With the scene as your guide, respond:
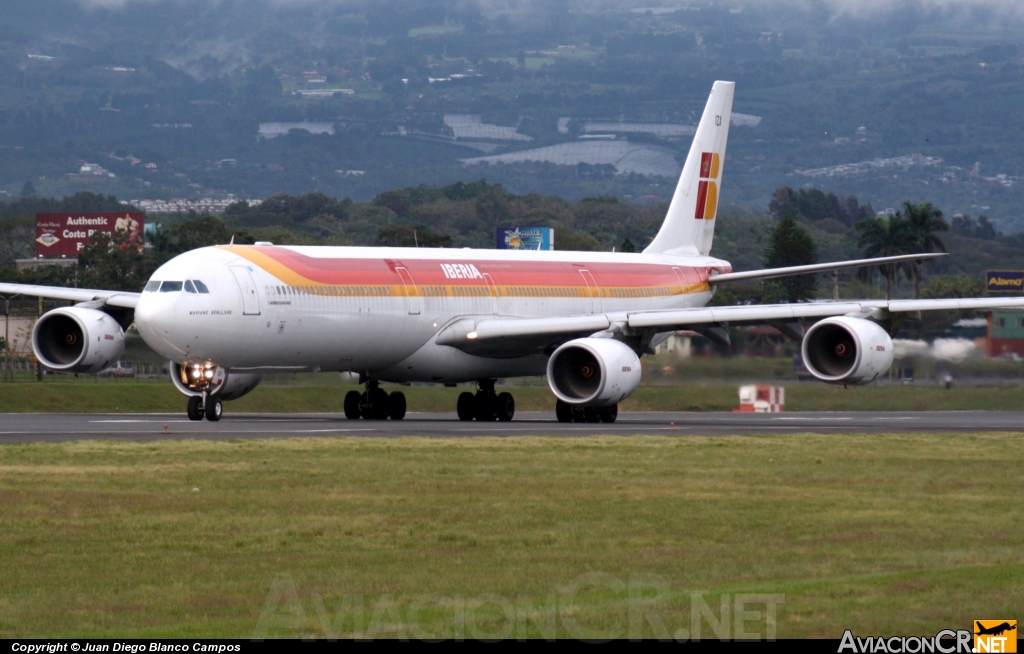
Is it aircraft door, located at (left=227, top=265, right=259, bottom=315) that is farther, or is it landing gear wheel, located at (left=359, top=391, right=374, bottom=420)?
landing gear wheel, located at (left=359, top=391, right=374, bottom=420)

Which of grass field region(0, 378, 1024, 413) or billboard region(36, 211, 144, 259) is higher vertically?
Result: billboard region(36, 211, 144, 259)

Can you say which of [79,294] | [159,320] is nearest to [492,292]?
[159,320]

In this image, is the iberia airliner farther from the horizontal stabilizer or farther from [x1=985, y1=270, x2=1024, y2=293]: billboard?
[x1=985, y1=270, x2=1024, y2=293]: billboard

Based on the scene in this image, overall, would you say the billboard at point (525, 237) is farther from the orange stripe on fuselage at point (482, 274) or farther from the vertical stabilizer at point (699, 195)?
the orange stripe on fuselage at point (482, 274)

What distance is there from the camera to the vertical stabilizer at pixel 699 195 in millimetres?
44938

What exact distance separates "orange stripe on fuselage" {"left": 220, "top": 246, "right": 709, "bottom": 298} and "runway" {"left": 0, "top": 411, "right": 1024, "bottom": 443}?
3.04m

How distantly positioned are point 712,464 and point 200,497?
25.1ft

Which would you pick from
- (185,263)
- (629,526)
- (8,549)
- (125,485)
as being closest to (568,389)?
(185,263)

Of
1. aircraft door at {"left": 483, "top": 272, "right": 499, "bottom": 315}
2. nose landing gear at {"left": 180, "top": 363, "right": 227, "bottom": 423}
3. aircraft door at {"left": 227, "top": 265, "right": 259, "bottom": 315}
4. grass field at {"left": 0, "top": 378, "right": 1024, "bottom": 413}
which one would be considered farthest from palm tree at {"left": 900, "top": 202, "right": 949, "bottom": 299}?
aircraft door at {"left": 227, "top": 265, "right": 259, "bottom": 315}

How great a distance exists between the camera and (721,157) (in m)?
46.2

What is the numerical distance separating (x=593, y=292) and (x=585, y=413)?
17.9ft

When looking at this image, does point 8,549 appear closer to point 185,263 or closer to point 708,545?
point 708,545

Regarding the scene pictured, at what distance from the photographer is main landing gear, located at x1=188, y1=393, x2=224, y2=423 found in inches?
1302

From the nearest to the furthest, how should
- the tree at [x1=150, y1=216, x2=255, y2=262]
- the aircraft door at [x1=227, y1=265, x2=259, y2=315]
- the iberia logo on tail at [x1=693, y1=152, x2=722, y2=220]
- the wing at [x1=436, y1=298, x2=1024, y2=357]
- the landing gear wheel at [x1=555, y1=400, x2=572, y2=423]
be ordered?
the aircraft door at [x1=227, y1=265, x2=259, y2=315] < the wing at [x1=436, y1=298, x2=1024, y2=357] < the landing gear wheel at [x1=555, y1=400, x2=572, y2=423] < the iberia logo on tail at [x1=693, y1=152, x2=722, y2=220] < the tree at [x1=150, y1=216, x2=255, y2=262]
